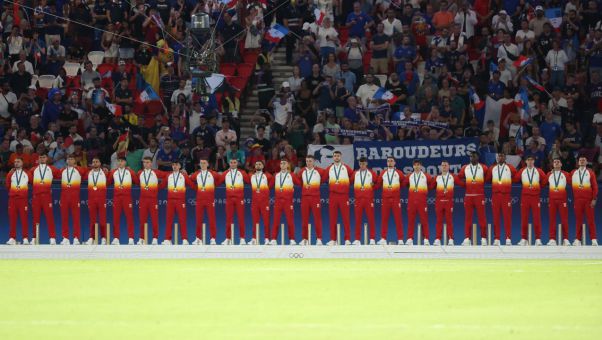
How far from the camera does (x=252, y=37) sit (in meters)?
30.1

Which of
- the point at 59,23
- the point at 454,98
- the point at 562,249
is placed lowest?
the point at 562,249

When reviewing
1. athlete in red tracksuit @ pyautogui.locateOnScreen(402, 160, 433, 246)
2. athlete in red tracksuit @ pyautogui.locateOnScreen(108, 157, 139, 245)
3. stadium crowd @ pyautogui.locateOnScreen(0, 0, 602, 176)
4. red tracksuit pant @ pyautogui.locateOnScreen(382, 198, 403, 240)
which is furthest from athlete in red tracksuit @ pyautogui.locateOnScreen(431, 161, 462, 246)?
athlete in red tracksuit @ pyautogui.locateOnScreen(108, 157, 139, 245)

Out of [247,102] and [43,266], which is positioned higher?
[247,102]

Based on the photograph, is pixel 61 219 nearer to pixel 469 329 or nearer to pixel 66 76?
pixel 66 76

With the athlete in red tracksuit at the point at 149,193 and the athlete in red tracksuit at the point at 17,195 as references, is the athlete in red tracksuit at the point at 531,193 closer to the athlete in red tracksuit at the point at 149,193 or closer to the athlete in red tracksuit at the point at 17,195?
the athlete in red tracksuit at the point at 149,193

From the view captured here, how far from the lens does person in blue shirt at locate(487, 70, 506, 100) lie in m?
27.9

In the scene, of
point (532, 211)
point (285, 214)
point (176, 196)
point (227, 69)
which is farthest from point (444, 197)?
point (227, 69)

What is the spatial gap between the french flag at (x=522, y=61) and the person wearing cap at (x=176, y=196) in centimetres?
827

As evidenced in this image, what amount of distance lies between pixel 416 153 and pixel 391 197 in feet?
4.49

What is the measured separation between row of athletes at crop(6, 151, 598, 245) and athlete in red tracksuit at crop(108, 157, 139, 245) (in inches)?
0.8

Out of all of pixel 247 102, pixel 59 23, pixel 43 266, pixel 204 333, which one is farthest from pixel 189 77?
pixel 204 333

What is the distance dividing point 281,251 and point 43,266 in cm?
467

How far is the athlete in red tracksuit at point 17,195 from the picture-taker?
2588 centimetres

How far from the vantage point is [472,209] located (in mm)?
25688
